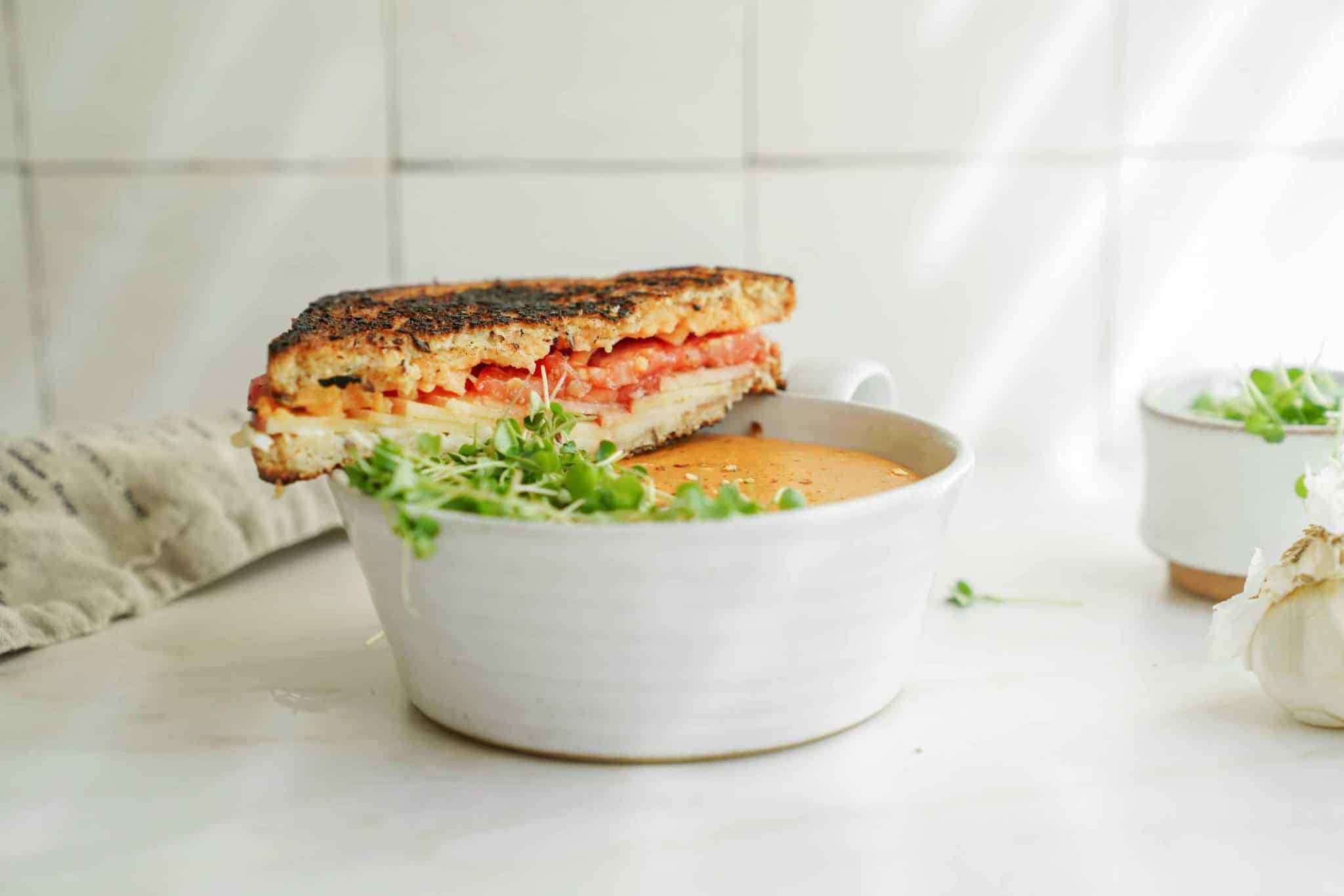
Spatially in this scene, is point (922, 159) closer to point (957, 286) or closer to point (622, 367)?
point (957, 286)

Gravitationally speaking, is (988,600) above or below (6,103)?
below

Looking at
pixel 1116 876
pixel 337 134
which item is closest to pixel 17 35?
pixel 337 134

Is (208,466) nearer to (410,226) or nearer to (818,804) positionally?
(410,226)

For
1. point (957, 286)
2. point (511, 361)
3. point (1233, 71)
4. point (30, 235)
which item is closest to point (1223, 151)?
point (1233, 71)

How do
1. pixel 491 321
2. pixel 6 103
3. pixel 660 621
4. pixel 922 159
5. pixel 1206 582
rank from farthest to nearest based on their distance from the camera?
pixel 922 159
pixel 6 103
pixel 1206 582
pixel 491 321
pixel 660 621

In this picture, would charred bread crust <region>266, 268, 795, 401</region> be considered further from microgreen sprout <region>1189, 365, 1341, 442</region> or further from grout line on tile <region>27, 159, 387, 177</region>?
grout line on tile <region>27, 159, 387, 177</region>

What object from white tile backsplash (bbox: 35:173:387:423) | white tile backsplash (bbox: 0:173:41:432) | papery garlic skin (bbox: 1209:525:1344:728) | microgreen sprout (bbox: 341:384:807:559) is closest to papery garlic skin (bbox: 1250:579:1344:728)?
papery garlic skin (bbox: 1209:525:1344:728)

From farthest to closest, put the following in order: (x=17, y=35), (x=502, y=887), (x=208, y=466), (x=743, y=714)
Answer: (x=17, y=35)
(x=208, y=466)
(x=743, y=714)
(x=502, y=887)

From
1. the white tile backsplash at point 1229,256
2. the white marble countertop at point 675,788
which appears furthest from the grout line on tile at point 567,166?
the white marble countertop at point 675,788

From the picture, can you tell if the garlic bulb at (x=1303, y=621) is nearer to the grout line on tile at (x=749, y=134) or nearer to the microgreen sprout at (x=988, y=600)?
the microgreen sprout at (x=988, y=600)
